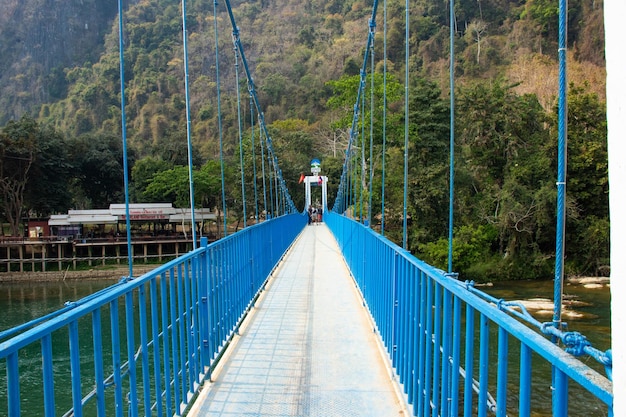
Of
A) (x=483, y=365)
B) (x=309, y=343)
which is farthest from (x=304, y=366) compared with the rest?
(x=483, y=365)

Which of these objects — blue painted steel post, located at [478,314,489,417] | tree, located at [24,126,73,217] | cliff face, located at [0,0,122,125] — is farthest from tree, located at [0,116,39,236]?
cliff face, located at [0,0,122,125]

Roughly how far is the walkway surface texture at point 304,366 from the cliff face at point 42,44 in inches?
3066

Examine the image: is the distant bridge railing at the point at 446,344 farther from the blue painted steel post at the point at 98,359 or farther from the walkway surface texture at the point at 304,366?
the blue painted steel post at the point at 98,359

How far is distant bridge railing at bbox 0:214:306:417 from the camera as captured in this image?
4.73ft

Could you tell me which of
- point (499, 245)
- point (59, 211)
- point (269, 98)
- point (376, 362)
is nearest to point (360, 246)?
point (376, 362)

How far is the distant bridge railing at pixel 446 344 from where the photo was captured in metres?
1.11

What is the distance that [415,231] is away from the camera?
2505 cm

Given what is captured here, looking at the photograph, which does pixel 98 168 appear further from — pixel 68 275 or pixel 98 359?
pixel 98 359

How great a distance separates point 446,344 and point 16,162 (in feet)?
113

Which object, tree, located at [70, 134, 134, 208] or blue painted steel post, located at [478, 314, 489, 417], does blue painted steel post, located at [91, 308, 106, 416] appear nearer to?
blue painted steel post, located at [478, 314, 489, 417]

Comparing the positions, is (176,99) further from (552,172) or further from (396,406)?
(396,406)

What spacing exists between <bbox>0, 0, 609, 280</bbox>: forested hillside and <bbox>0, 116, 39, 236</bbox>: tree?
0.58 ft

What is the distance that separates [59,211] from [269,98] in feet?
131

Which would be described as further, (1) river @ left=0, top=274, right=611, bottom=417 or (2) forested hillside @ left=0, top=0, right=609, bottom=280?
(2) forested hillside @ left=0, top=0, right=609, bottom=280
